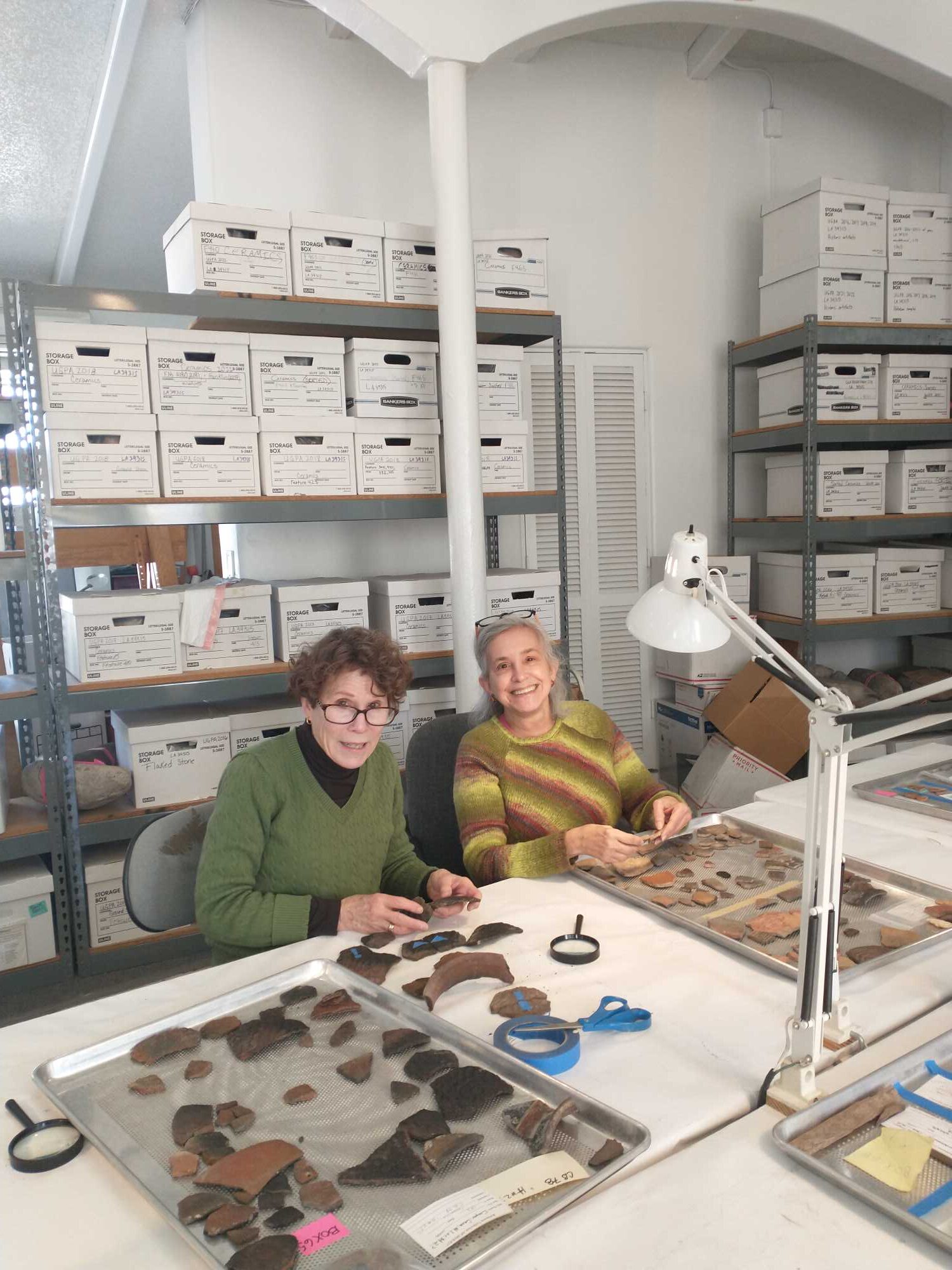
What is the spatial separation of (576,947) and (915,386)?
10.7 feet

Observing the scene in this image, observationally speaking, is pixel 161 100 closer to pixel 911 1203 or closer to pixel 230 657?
pixel 230 657

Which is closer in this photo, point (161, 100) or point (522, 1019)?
point (522, 1019)

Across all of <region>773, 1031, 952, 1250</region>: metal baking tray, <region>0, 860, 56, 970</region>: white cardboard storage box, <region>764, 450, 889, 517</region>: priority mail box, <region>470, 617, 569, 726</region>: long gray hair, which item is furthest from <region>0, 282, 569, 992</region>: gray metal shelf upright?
<region>773, 1031, 952, 1250</region>: metal baking tray

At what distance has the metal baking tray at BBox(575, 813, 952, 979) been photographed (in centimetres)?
132

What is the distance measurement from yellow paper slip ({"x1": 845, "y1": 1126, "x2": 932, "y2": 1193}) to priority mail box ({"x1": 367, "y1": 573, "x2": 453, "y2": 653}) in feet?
7.31

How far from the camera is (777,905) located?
147cm

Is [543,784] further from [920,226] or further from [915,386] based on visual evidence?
[920,226]

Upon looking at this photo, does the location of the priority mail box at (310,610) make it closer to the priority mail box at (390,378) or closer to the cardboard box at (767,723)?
the priority mail box at (390,378)

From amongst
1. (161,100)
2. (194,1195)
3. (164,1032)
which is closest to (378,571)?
(161,100)

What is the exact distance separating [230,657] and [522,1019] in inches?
74.8

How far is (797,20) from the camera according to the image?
3.15 metres

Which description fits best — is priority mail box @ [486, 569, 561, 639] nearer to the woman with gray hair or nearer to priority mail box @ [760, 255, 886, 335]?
the woman with gray hair

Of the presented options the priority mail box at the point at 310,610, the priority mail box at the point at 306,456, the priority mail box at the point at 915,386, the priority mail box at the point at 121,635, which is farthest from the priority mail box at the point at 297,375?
the priority mail box at the point at 915,386

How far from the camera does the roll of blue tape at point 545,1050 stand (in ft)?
3.48
